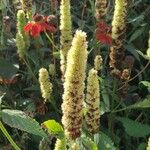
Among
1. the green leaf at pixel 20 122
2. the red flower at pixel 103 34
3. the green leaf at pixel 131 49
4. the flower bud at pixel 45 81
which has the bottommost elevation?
the green leaf at pixel 131 49

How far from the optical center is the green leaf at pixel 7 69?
2.59 metres

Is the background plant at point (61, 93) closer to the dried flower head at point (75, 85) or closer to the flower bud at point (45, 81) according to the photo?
the flower bud at point (45, 81)

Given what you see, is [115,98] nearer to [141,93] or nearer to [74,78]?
[141,93]

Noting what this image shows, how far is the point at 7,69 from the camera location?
2643 mm

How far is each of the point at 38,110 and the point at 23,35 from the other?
1.36 feet

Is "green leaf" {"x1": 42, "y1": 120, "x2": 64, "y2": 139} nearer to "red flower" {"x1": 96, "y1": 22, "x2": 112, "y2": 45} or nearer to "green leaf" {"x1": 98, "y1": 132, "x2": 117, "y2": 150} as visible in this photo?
"green leaf" {"x1": 98, "y1": 132, "x2": 117, "y2": 150}

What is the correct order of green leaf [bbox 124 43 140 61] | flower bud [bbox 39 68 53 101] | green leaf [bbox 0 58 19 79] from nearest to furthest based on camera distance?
flower bud [bbox 39 68 53 101] < green leaf [bbox 0 58 19 79] < green leaf [bbox 124 43 140 61]

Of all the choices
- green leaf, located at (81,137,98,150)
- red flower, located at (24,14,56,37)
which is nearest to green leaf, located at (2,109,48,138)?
green leaf, located at (81,137,98,150)

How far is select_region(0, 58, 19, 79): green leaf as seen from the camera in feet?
8.51

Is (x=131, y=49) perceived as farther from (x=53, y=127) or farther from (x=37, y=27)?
(x=53, y=127)

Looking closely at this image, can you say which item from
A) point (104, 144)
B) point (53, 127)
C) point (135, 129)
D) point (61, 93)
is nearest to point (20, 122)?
point (53, 127)

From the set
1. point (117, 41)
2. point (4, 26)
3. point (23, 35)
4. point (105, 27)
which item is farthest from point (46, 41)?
point (117, 41)

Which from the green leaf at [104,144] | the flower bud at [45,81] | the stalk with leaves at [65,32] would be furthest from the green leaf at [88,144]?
the stalk with leaves at [65,32]

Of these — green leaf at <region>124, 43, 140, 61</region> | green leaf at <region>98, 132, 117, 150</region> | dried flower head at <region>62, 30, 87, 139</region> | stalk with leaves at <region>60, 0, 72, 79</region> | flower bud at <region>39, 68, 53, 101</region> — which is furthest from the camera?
green leaf at <region>124, 43, 140, 61</region>
